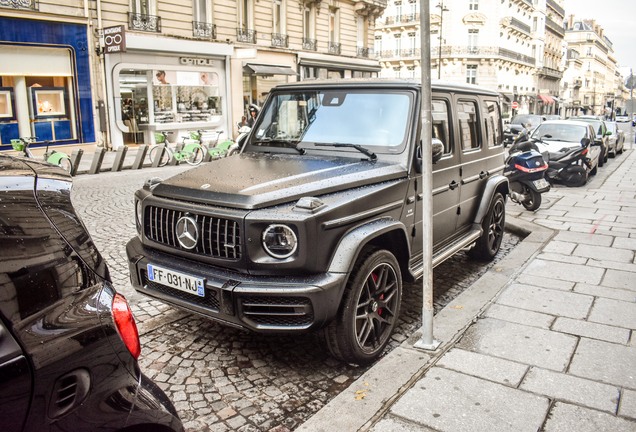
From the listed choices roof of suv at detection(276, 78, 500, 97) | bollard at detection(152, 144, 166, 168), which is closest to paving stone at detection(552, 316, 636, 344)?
roof of suv at detection(276, 78, 500, 97)

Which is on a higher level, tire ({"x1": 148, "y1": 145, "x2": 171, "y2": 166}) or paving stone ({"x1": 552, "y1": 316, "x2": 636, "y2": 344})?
tire ({"x1": 148, "y1": 145, "x2": 171, "y2": 166})

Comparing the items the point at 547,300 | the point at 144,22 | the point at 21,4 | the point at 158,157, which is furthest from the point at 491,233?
the point at 144,22

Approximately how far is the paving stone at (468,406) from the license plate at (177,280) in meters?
1.40

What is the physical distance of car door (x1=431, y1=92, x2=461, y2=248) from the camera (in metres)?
4.97

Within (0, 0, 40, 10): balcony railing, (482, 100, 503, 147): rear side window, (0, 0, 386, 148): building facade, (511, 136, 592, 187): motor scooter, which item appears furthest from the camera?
(0, 0, 386, 148): building facade

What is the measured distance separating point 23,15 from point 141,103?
5.45m

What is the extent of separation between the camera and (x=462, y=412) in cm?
315

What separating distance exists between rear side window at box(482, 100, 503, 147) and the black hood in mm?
2488

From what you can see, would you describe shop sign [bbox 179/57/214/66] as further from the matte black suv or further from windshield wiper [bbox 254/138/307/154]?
windshield wiper [bbox 254/138/307/154]

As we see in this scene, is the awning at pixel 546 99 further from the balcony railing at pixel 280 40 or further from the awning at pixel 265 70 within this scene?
the awning at pixel 265 70

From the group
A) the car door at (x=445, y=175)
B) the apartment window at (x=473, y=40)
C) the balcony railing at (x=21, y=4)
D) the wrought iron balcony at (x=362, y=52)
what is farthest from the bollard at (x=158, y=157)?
the apartment window at (x=473, y=40)

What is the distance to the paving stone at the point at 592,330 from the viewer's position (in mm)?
4273

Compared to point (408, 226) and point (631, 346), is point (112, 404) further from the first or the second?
point (631, 346)

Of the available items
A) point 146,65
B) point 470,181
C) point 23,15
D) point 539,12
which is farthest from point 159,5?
point 539,12
